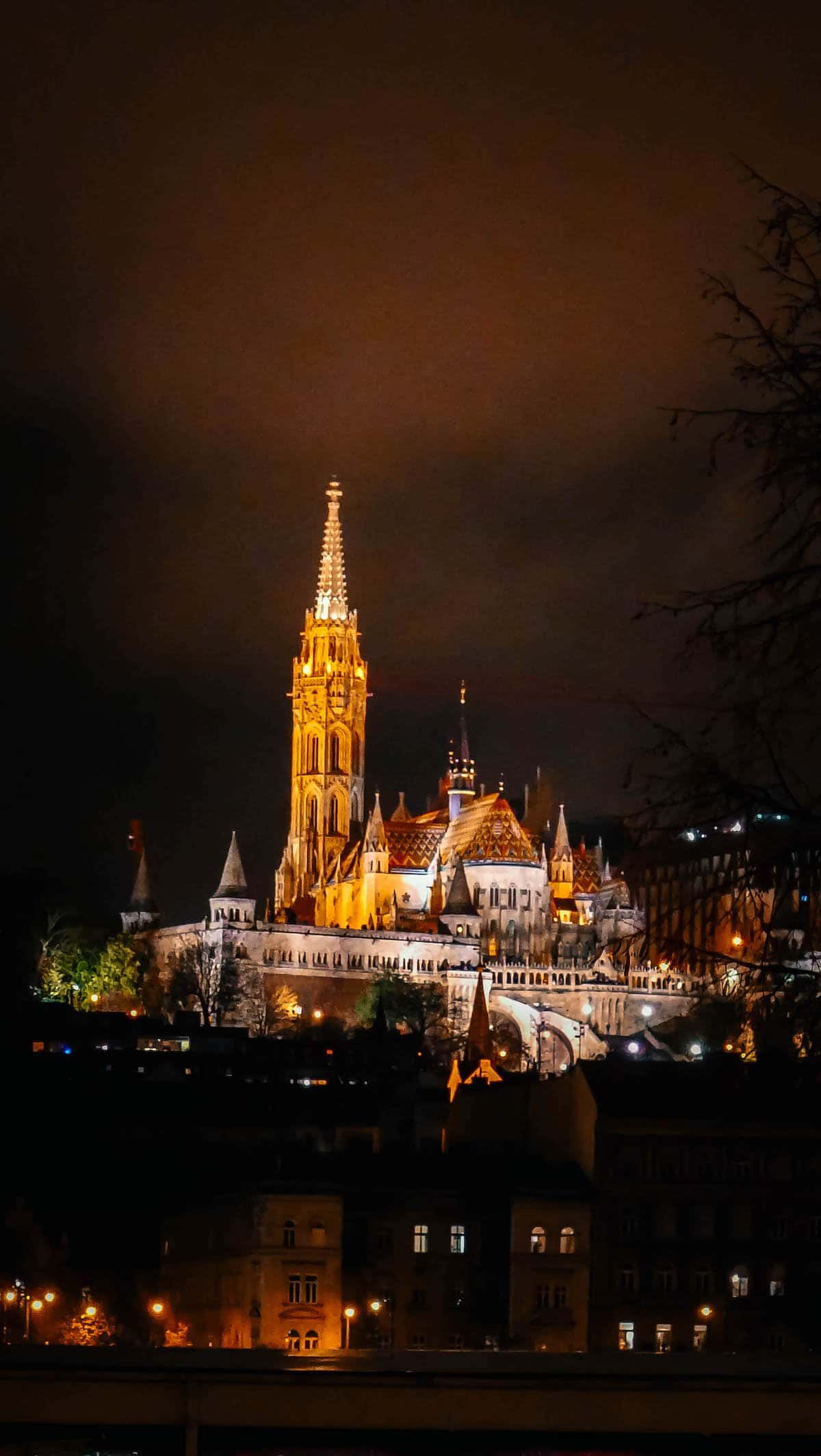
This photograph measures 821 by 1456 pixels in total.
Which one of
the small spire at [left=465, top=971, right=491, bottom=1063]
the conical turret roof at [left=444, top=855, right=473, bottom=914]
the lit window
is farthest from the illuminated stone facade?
the lit window

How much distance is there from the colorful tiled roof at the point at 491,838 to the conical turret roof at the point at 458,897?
446 centimetres

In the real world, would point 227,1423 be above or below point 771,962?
below

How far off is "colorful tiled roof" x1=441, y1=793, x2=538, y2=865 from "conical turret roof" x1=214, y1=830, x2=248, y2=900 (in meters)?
15.5

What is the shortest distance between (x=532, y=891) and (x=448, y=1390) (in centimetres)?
17397

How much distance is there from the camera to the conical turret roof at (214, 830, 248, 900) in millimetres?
186250

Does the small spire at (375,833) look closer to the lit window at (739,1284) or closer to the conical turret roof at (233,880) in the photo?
the conical turret roof at (233,880)

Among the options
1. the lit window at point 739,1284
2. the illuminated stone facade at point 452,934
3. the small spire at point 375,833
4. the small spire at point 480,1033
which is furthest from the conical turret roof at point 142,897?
the lit window at point 739,1284

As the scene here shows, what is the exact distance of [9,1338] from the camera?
57.8 meters

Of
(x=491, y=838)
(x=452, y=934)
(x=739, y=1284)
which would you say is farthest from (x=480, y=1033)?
(x=739, y=1284)

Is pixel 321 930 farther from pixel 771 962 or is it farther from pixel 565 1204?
pixel 771 962

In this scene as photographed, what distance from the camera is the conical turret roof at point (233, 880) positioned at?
186250 mm

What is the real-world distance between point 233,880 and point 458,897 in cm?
1468

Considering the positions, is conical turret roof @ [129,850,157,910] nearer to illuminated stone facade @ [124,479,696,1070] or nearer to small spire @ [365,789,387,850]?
illuminated stone facade @ [124,479,696,1070]

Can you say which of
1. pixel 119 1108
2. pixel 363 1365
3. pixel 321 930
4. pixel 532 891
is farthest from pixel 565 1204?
pixel 532 891
